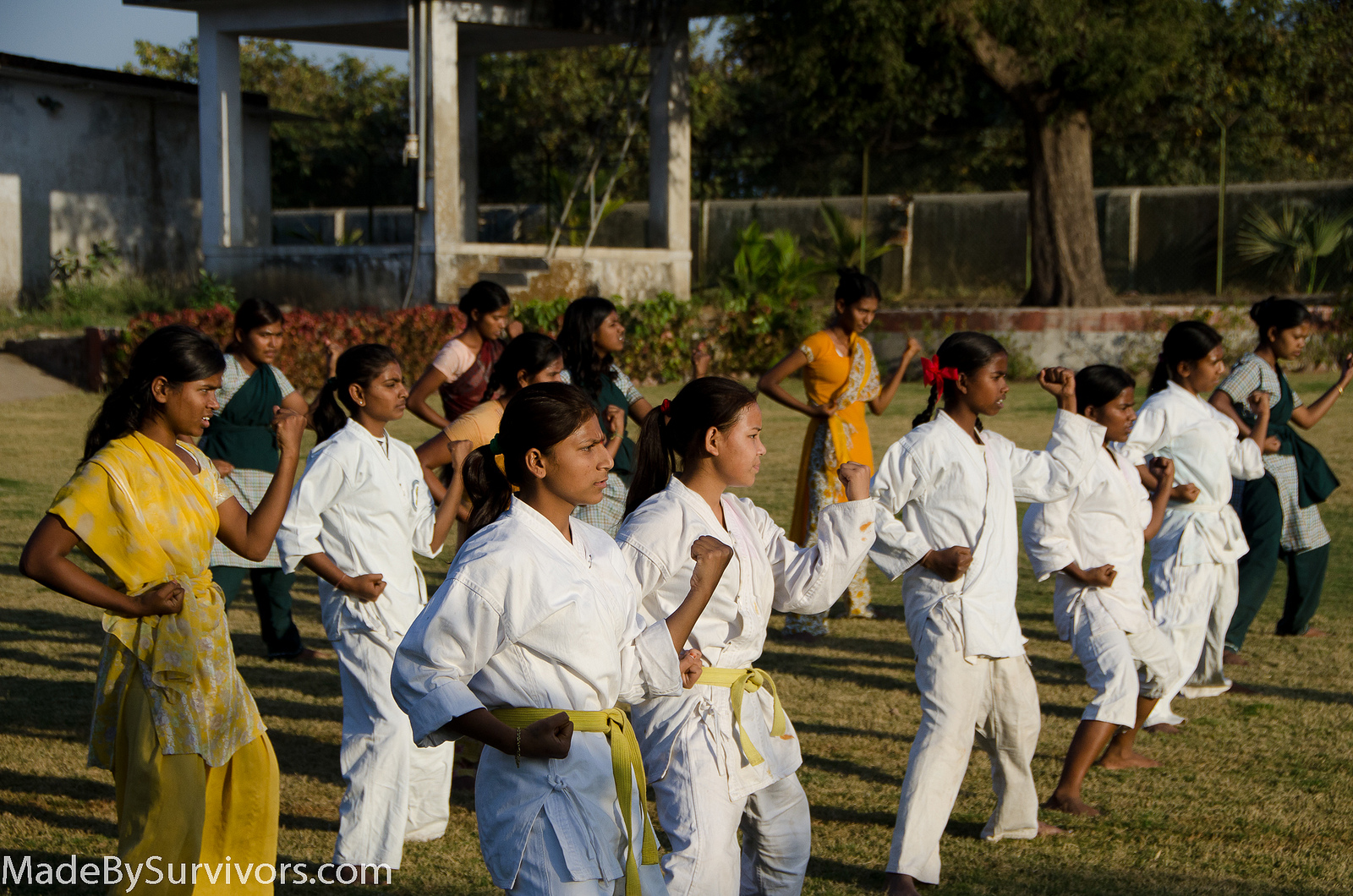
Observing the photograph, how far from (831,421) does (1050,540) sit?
273 centimetres

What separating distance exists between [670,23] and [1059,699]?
1451 centimetres

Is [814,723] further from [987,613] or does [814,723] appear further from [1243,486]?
[1243,486]

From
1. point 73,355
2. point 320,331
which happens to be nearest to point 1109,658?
point 320,331

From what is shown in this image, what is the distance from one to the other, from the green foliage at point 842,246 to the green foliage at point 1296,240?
540 centimetres

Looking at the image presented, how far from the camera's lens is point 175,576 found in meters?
3.30

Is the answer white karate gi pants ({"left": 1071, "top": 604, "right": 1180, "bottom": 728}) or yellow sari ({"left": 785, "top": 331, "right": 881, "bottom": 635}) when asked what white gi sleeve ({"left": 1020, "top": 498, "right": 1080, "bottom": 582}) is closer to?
white karate gi pants ({"left": 1071, "top": 604, "right": 1180, "bottom": 728})

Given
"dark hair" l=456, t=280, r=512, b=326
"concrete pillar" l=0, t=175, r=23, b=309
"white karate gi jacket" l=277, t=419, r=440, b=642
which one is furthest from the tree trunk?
"white karate gi jacket" l=277, t=419, r=440, b=642

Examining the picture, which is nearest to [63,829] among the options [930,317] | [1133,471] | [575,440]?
[575,440]

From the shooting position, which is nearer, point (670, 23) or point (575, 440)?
point (575, 440)

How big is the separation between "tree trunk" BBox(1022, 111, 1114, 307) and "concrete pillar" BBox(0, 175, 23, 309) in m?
14.9

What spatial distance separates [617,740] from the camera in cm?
275

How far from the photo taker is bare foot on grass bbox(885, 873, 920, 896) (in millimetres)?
3834

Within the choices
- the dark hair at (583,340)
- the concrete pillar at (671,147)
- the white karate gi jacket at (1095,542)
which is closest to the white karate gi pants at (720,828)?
the white karate gi jacket at (1095,542)

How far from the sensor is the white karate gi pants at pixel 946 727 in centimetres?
386
